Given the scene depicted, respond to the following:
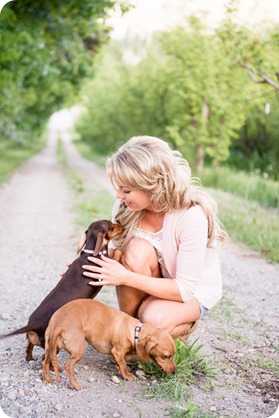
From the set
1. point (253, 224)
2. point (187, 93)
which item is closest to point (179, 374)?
point (253, 224)

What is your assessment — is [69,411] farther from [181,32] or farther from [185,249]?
[181,32]

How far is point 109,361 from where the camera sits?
3.90 metres

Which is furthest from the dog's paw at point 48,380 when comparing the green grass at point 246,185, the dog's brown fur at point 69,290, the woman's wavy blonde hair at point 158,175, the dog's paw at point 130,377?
the green grass at point 246,185

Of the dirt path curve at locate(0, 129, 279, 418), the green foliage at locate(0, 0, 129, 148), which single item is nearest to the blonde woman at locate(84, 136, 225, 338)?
the dirt path curve at locate(0, 129, 279, 418)

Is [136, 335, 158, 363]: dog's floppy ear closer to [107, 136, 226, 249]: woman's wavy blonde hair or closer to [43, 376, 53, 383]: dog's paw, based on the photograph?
[43, 376, 53, 383]: dog's paw

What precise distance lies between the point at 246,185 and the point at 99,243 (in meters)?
9.79

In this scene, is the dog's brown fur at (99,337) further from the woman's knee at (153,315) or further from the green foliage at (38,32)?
the green foliage at (38,32)

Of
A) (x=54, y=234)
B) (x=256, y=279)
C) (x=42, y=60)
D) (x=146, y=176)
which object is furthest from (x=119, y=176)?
(x=42, y=60)

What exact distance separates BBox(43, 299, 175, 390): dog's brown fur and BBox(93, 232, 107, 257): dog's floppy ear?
336 millimetres

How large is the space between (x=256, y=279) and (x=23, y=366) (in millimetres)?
3628

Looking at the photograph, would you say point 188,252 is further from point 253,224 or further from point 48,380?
point 253,224

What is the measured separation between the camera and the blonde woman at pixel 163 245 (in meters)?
3.68

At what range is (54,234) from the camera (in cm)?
868

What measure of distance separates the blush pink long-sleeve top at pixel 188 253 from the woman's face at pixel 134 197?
195mm
